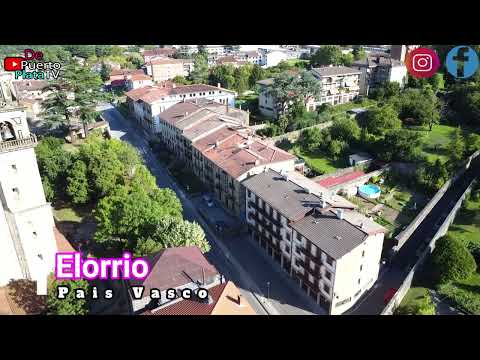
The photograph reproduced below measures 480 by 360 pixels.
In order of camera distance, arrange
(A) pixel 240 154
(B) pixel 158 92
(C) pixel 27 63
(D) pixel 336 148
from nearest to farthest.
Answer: (C) pixel 27 63
(A) pixel 240 154
(D) pixel 336 148
(B) pixel 158 92

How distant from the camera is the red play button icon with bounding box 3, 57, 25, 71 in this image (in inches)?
835

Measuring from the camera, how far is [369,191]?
134 ft

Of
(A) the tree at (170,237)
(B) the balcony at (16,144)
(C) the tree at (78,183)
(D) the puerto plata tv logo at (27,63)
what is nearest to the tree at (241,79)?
(C) the tree at (78,183)

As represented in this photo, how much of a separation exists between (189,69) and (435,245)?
74776 mm

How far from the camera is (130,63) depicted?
105 metres

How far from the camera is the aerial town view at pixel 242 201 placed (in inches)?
901

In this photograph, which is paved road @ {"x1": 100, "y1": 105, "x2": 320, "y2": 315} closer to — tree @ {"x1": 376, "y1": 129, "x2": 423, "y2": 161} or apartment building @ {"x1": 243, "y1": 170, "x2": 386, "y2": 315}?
apartment building @ {"x1": 243, "y1": 170, "x2": 386, "y2": 315}

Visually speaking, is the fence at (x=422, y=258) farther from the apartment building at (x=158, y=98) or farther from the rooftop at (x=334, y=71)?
the apartment building at (x=158, y=98)

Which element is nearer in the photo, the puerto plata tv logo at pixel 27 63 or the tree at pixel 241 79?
the puerto plata tv logo at pixel 27 63

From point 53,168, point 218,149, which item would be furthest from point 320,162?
point 53,168

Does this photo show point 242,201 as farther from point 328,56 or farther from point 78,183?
point 328,56

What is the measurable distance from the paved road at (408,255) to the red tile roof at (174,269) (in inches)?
457

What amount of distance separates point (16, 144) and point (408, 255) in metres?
29.5

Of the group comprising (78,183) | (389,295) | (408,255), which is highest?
(78,183)
